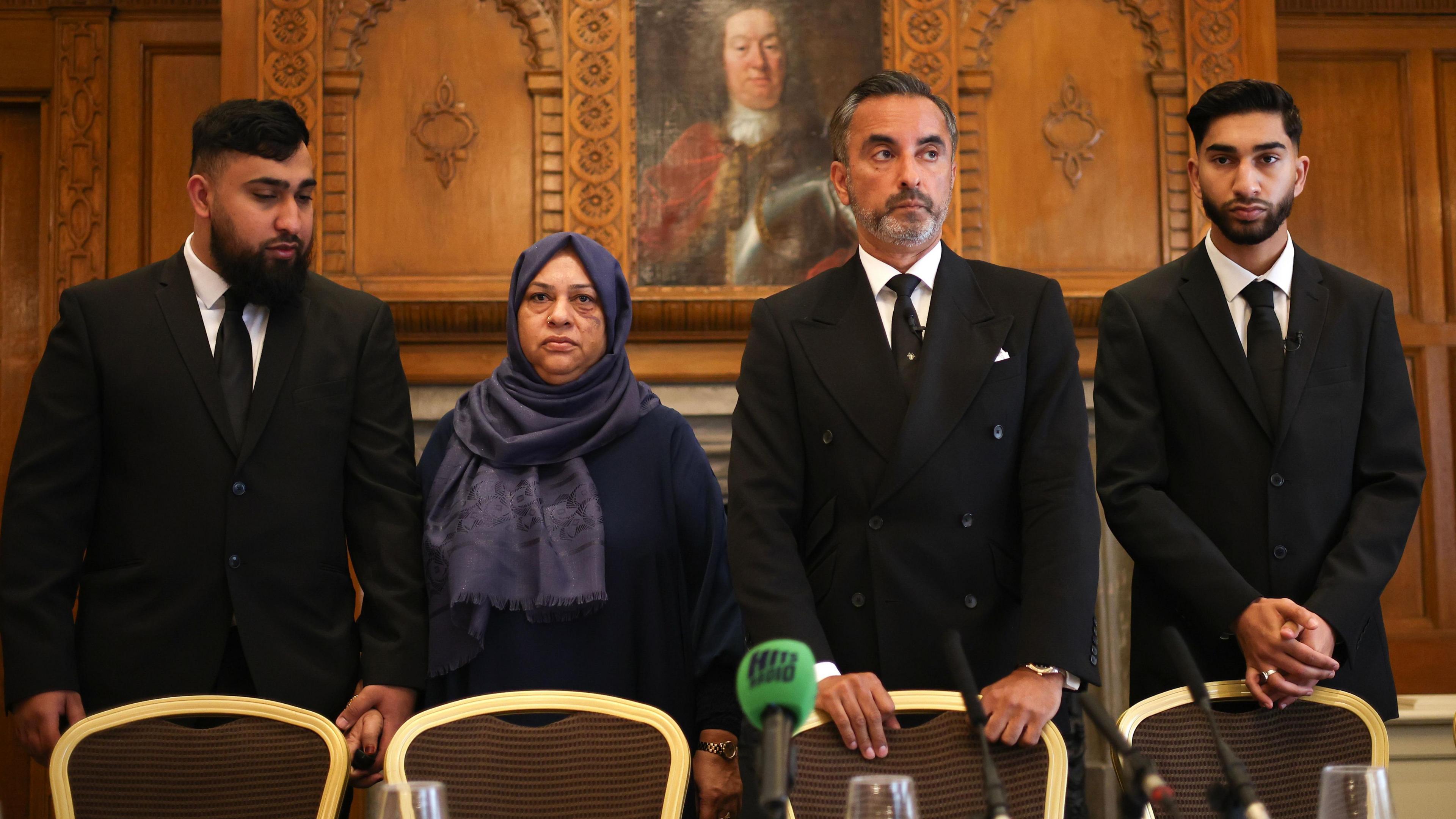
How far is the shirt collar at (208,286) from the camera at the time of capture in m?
2.44

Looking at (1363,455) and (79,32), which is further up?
(79,32)

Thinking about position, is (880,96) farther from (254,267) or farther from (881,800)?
(881,800)

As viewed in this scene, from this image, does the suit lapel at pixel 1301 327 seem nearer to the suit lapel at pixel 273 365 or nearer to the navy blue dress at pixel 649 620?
the navy blue dress at pixel 649 620

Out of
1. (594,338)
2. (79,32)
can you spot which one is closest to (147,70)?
(79,32)

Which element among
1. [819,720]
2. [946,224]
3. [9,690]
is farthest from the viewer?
[946,224]

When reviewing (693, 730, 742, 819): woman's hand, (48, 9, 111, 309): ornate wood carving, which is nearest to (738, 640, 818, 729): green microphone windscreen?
(693, 730, 742, 819): woman's hand

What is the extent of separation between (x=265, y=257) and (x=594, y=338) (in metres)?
0.66

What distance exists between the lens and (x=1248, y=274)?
245 centimetres

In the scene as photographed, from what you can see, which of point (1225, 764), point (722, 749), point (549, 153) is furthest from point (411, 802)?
point (549, 153)

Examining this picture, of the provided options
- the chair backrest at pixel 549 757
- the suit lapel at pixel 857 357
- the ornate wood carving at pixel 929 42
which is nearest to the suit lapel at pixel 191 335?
the chair backrest at pixel 549 757

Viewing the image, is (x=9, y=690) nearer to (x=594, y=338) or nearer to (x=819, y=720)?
(x=594, y=338)

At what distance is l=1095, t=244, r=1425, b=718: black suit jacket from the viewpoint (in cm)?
224

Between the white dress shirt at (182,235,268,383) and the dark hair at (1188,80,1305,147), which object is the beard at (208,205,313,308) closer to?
the white dress shirt at (182,235,268,383)

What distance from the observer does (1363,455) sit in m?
2.33
